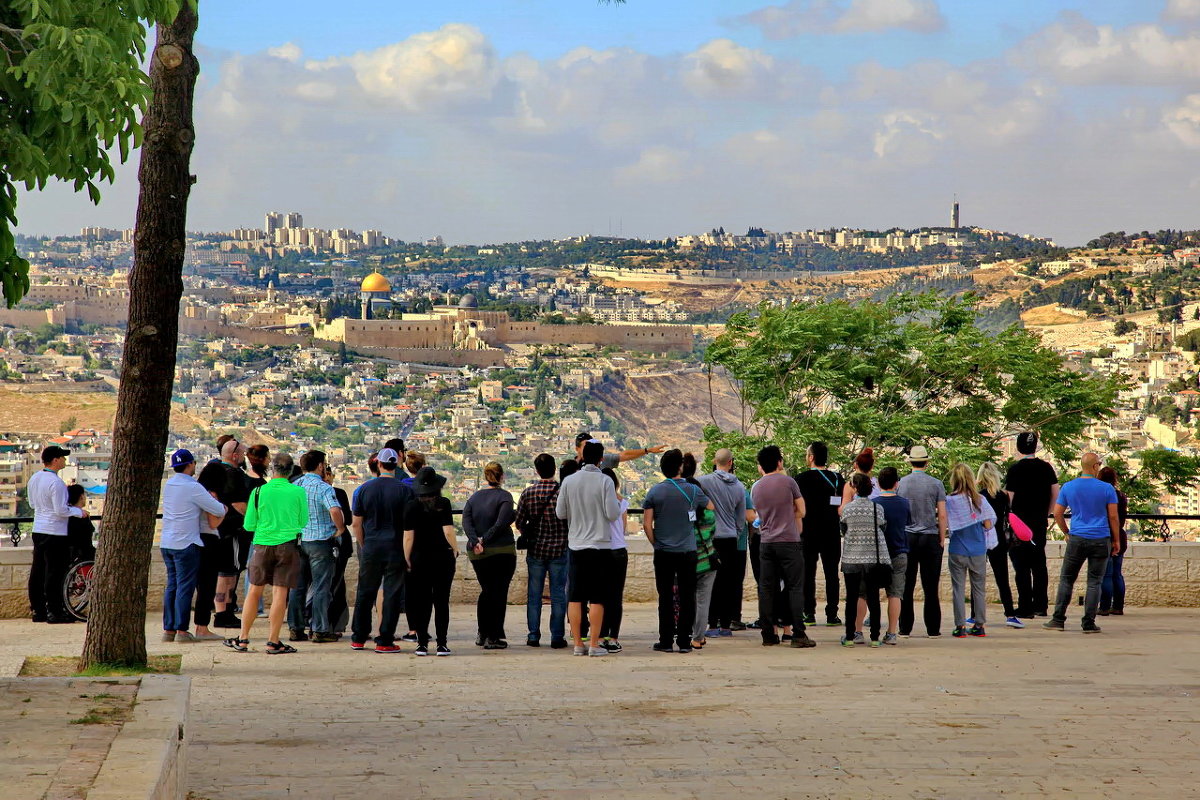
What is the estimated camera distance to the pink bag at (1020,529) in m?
10.7

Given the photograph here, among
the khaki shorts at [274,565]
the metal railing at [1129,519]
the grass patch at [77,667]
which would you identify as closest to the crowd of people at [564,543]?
the khaki shorts at [274,565]

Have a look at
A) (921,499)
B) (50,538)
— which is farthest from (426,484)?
(921,499)

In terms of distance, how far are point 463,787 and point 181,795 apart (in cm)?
109

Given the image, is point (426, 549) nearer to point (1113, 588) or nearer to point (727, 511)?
point (727, 511)

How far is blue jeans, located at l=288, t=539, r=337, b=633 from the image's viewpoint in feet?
30.0

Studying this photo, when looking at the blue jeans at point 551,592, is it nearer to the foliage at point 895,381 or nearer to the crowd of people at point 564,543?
the crowd of people at point 564,543

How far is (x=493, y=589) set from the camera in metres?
9.23

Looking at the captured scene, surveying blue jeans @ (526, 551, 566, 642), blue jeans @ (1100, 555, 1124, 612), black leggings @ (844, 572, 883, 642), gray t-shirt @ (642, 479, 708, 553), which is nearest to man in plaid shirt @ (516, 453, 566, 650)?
blue jeans @ (526, 551, 566, 642)

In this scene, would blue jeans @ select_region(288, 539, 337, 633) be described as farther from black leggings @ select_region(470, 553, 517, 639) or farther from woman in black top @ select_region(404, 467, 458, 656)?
black leggings @ select_region(470, 553, 517, 639)

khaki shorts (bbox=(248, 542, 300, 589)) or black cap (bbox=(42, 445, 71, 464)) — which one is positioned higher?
black cap (bbox=(42, 445, 71, 464))

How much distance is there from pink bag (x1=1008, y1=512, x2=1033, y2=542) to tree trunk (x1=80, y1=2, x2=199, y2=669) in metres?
6.90

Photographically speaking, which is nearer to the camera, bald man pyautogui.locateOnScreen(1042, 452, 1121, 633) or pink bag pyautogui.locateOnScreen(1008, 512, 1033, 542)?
bald man pyautogui.locateOnScreen(1042, 452, 1121, 633)

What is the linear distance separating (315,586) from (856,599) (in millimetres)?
3863

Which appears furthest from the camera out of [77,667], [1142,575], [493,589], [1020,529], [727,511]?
[1142,575]
